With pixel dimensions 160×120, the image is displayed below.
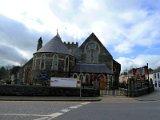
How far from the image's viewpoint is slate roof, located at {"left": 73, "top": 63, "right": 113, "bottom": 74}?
50281mm

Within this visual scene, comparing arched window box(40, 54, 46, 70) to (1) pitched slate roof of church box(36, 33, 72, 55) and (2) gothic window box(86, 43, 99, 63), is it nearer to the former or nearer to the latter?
(1) pitched slate roof of church box(36, 33, 72, 55)

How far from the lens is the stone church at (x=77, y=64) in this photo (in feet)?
152

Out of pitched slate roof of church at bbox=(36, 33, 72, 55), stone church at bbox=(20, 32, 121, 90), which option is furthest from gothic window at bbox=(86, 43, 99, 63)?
pitched slate roof of church at bbox=(36, 33, 72, 55)

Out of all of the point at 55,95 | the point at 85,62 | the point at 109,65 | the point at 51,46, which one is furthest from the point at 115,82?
the point at 55,95

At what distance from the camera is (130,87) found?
104ft

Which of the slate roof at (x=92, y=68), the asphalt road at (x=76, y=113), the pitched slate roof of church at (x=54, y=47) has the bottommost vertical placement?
the asphalt road at (x=76, y=113)

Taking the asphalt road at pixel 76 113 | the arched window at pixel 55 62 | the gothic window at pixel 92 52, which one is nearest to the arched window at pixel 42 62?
the arched window at pixel 55 62

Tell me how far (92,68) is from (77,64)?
132 inches

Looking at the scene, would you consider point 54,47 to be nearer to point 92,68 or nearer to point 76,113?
point 92,68

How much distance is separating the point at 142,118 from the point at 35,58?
3793 centimetres

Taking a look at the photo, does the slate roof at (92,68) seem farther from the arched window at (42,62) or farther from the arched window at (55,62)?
the arched window at (42,62)

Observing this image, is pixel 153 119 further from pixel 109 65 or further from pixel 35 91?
pixel 109 65

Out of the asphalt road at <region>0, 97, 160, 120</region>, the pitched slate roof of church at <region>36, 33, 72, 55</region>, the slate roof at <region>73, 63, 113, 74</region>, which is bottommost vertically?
the asphalt road at <region>0, 97, 160, 120</region>

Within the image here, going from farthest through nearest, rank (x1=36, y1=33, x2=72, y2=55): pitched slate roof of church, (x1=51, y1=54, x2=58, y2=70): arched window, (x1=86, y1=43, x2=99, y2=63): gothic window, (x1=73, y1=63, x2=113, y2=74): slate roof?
(x1=86, y1=43, x2=99, y2=63): gothic window, (x1=73, y1=63, x2=113, y2=74): slate roof, (x1=36, y1=33, x2=72, y2=55): pitched slate roof of church, (x1=51, y1=54, x2=58, y2=70): arched window
